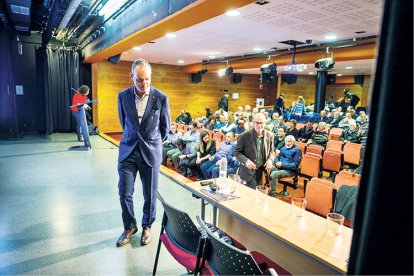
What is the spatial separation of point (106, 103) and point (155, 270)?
10.7 m

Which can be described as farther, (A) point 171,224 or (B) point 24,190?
(B) point 24,190

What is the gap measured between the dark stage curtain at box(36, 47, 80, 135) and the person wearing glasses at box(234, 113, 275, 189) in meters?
7.83

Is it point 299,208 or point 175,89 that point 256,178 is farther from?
point 175,89

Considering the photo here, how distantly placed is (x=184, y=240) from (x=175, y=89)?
12.3 metres

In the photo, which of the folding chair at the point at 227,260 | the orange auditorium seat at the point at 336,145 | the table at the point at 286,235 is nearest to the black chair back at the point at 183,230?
the folding chair at the point at 227,260

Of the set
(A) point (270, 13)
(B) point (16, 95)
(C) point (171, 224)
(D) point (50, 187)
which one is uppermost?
(A) point (270, 13)

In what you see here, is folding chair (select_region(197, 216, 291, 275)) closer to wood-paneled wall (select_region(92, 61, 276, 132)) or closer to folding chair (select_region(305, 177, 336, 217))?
folding chair (select_region(305, 177, 336, 217))

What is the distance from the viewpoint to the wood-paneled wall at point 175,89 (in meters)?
11.9

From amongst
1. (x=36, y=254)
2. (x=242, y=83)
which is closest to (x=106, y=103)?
(x=242, y=83)

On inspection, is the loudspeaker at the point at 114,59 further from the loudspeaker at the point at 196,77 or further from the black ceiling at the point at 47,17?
the loudspeaker at the point at 196,77

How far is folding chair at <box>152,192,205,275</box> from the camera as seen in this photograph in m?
1.74

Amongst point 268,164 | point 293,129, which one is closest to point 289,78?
point 293,129

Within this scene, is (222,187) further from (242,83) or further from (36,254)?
(242,83)

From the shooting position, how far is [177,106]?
1393cm
